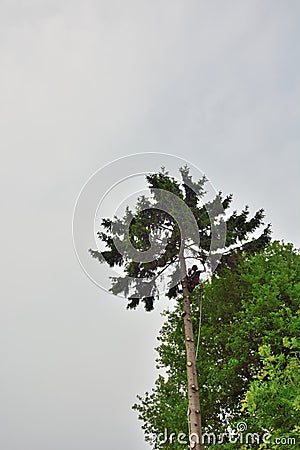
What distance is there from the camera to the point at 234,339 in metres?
21.6

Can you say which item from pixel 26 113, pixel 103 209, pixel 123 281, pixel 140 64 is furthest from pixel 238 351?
pixel 26 113

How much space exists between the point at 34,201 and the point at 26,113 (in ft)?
21.1

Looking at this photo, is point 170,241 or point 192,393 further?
point 170,241

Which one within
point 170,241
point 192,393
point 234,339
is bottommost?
point 192,393

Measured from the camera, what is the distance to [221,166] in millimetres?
30734

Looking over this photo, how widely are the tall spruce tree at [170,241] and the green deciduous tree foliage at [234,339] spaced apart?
3.91 ft

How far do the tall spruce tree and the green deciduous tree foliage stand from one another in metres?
Result: 1.19

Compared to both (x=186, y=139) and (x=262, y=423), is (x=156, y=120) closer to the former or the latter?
(x=186, y=139)

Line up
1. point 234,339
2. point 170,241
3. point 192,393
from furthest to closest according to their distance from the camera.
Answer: point 234,339 → point 170,241 → point 192,393

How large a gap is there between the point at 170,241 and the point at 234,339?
5965 mm

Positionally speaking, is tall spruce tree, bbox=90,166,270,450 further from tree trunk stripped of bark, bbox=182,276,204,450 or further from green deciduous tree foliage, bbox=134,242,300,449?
green deciduous tree foliage, bbox=134,242,300,449

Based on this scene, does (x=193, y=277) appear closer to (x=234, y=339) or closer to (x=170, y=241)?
(x=170, y=241)

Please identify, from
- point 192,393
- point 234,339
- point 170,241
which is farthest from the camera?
point 234,339

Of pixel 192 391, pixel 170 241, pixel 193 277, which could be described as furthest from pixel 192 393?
pixel 170 241
